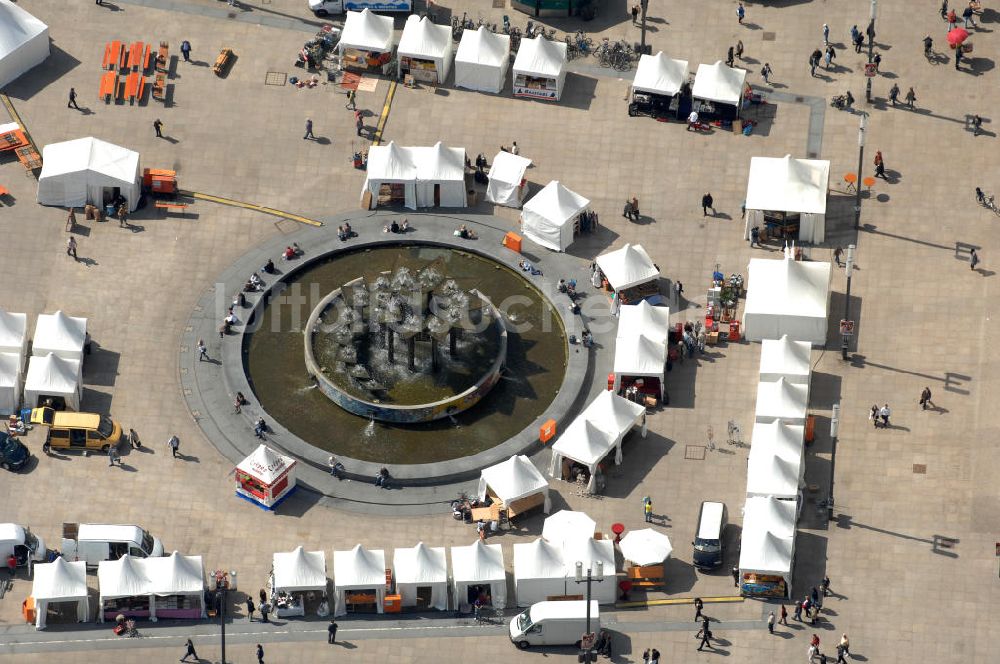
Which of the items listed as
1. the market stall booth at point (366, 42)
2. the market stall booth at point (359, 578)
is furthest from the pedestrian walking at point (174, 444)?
the market stall booth at point (366, 42)

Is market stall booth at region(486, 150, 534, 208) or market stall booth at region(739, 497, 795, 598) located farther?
market stall booth at region(486, 150, 534, 208)

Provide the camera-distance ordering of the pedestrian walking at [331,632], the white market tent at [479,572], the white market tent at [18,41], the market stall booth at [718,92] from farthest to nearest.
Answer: the white market tent at [18,41], the market stall booth at [718,92], the white market tent at [479,572], the pedestrian walking at [331,632]

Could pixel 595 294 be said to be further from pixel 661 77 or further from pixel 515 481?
pixel 661 77

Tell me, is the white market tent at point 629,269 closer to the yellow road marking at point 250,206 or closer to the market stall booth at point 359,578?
the yellow road marking at point 250,206

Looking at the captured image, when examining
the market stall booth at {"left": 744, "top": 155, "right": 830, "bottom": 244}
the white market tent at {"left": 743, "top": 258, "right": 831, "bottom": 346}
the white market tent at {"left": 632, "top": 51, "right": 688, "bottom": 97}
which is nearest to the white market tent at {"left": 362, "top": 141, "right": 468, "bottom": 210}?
the white market tent at {"left": 632, "top": 51, "right": 688, "bottom": 97}

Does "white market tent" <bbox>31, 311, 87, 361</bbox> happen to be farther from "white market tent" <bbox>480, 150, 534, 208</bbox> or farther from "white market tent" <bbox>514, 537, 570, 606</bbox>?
"white market tent" <bbox>514, 537, 570, 606</bbox>

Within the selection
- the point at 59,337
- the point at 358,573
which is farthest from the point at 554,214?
the point at 59,337

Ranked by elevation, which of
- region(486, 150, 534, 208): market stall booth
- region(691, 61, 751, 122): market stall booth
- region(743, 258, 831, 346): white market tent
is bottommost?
region(743, 258, 831, 346): white market tent
